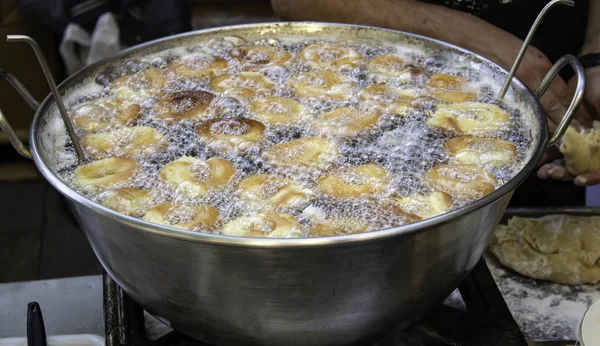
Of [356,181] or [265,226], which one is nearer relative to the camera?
[265,226]

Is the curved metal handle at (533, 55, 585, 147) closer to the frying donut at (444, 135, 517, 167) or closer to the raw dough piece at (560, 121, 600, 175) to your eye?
the frying donut at (444, 135, 517, 167)

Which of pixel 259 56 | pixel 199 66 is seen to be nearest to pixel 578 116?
pixel 259 56

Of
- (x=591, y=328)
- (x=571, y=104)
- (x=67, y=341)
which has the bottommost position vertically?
(x=67, y=341)

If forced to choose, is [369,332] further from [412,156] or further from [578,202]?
[578,202]

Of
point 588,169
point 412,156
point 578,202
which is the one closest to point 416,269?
point 412,156

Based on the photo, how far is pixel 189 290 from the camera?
93 cm

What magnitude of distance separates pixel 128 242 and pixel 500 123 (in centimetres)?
80

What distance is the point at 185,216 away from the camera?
102 cm

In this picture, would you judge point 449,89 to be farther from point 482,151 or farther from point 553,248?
point 553,248

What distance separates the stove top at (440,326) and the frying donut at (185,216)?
0.87 feet

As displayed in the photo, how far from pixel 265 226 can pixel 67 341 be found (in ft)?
1.79

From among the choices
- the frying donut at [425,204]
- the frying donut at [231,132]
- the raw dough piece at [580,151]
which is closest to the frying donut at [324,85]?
the frying donut at [231,132]

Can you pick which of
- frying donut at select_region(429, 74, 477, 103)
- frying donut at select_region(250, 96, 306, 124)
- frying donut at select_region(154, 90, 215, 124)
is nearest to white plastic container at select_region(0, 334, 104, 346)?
frying donut at select_region(154, 90, 215, 124)

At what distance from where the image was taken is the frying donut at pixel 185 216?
1006 mm
